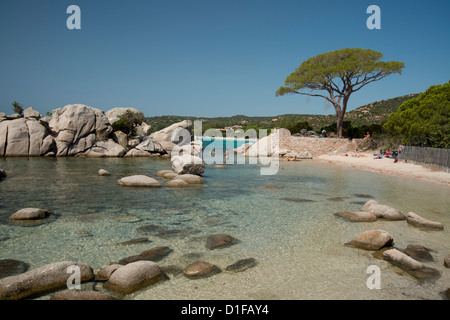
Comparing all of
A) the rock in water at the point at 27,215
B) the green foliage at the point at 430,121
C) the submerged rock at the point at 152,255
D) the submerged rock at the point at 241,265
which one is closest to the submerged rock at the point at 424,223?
the submerged rock at the point at 241,265

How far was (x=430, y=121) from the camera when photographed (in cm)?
2284

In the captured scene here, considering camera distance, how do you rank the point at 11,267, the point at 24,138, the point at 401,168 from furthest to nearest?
the point at 24,138
the point at 401,168
the point at 11,267

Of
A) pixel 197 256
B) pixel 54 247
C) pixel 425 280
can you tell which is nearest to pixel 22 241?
pixel 54 247

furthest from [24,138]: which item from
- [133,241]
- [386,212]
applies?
[386,212]

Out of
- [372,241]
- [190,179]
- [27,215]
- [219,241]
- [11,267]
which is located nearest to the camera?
[11,267]

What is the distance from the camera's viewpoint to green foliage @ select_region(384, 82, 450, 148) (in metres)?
22.2

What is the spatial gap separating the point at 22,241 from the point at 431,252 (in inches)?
356

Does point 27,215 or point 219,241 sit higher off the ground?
point 27,215

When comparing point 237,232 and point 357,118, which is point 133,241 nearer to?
point 237,232

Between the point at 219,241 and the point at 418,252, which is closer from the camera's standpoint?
the point at 418,252

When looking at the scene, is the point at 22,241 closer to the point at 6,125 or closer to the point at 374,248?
the point at 374,248

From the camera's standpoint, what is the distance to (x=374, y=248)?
6527mm

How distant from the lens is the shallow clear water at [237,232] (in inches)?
192

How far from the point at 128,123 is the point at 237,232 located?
31100mm
